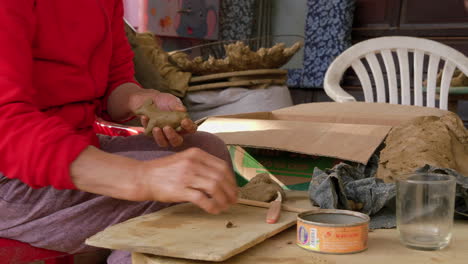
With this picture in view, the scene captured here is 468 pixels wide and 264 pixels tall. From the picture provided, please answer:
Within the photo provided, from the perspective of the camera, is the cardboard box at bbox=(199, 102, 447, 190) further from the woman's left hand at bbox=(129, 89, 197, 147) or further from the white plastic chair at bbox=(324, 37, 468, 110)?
the white plastic chair at bbox=(324, 37, 468, 110)

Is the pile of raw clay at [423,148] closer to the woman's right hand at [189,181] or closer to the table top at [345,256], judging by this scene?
the table top at [345,256]

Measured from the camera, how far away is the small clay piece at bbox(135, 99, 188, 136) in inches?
35.2

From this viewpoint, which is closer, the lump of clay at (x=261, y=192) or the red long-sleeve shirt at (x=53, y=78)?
the red long-sleeve shirt at (x=53, y=78)

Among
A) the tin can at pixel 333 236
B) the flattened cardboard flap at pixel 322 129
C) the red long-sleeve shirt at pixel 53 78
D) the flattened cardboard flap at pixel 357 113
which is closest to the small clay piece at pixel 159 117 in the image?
the red long-sleeve shirt at pixel 53 78

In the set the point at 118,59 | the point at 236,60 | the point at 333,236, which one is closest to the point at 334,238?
the point at 333,236

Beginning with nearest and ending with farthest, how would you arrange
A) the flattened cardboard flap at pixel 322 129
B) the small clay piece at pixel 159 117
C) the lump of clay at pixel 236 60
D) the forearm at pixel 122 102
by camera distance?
the small clay piece at pixel 159 117
the flattened cardboard flap at pixel 322 129
the forearm at pixel 122 102
the lump of clay at pixel 236 60

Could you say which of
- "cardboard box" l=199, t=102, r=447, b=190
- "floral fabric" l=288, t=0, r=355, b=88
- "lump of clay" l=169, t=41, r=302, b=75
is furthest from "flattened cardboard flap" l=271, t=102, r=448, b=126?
"floral fabric" l=288, t=0, r=355, b=88

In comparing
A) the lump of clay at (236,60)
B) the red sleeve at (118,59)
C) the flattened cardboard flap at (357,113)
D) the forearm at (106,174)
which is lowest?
the lump of clay at (236,60)

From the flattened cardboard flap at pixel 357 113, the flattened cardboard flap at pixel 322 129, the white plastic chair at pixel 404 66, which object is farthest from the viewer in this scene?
the white plastic chair at pixel 404 66

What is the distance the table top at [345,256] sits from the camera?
0.60 metres

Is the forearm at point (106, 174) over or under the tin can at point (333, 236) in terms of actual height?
over

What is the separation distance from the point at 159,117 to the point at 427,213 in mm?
447

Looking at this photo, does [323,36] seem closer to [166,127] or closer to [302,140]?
[302,140]

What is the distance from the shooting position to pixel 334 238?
2.00ft
